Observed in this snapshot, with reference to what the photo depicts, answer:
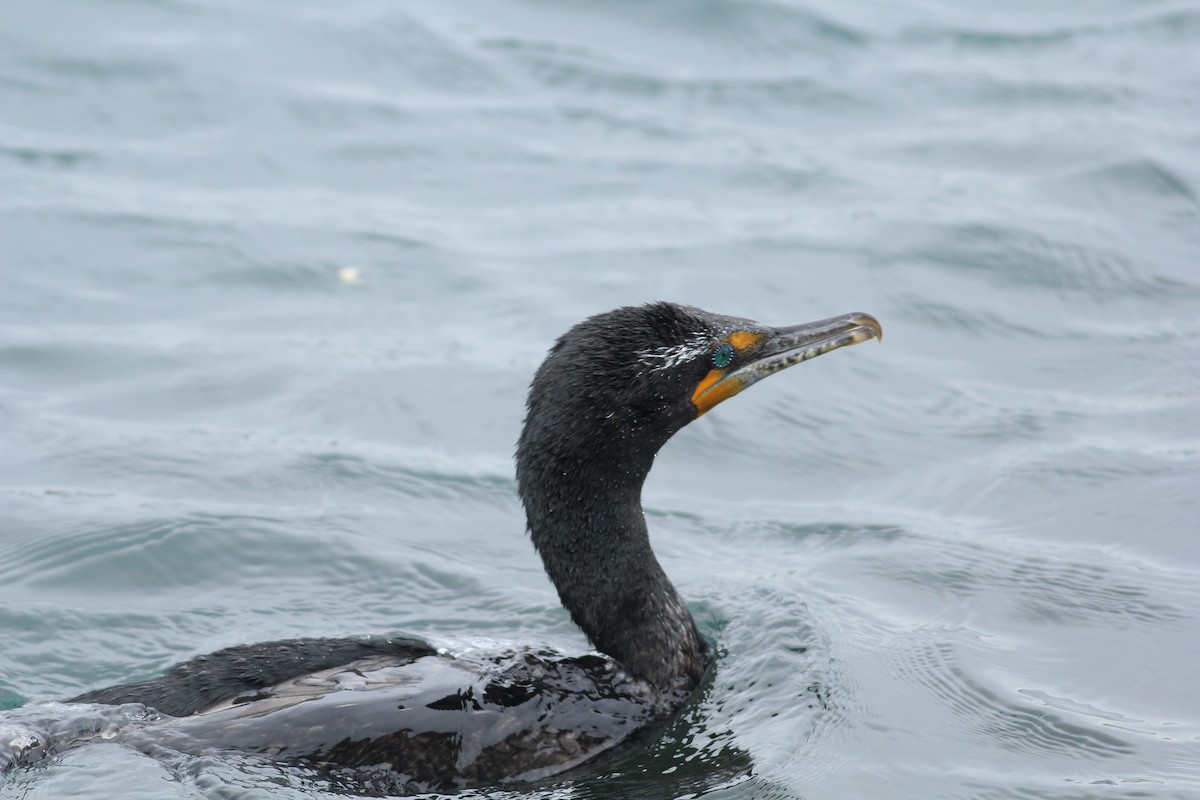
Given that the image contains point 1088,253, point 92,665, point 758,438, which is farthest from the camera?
point 1088,253

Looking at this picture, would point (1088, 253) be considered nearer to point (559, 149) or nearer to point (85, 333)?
point (559, 149)

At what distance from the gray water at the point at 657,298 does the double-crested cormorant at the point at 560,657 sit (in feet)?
0.68

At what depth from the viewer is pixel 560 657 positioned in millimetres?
6184

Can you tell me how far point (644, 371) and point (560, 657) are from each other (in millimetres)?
1173

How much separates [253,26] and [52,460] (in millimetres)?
8012

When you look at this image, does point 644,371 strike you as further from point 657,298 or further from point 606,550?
point 657,298

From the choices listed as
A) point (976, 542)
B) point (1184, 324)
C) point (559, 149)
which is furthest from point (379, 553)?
point (559, 149)

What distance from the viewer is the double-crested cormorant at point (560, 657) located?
546 cm

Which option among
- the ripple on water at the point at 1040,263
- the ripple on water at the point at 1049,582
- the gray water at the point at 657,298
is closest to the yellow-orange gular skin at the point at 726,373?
the gray water at the point at 657,298

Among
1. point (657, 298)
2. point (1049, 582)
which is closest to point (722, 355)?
point (1049, 582)

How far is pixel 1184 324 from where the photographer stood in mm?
10453

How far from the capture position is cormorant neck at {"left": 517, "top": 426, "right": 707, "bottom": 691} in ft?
20.4

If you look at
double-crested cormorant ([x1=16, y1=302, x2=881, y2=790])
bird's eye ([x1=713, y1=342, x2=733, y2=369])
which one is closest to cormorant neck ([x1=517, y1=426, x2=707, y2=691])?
double-crested cormorant ([x1=16, y1=302, x2=881, y2=790])

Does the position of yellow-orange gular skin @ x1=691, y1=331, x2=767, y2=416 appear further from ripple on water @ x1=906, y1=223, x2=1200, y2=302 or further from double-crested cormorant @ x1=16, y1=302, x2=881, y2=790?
ripple on water @ x1=906, y1=223, x2=1200, y2=302
